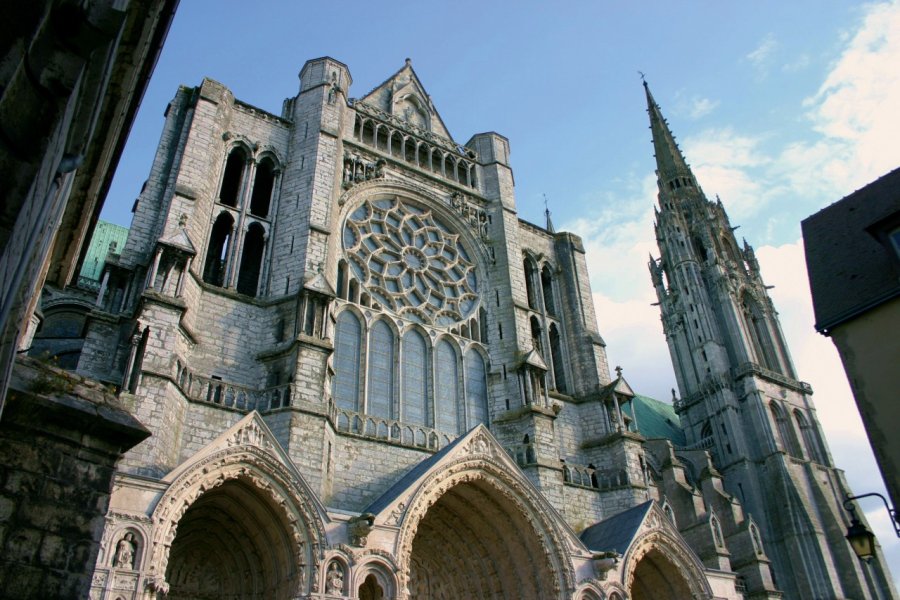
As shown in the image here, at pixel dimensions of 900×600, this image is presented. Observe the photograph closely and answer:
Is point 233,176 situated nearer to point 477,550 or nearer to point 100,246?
point 477,550

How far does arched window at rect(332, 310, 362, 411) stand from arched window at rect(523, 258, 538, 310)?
619 centimetres

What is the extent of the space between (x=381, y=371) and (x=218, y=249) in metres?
5.01

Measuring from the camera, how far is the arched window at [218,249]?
16641mm

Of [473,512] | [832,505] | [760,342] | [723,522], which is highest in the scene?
[760,342]

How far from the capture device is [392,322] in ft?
58.2

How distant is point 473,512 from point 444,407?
10.8 feet

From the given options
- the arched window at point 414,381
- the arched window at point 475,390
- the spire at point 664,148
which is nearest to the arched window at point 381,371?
the arched window at point 414,381

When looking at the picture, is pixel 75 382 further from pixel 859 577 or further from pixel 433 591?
A: pixel 859 577

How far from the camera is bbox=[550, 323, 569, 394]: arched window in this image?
66.2ft

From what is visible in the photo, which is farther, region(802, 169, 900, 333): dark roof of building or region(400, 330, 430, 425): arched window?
region(400, 330, 430, 425): arched window

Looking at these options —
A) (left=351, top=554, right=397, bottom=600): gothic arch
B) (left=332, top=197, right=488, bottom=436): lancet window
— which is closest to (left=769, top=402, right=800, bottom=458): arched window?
(left=332, top=197, right=488, bottom=436): lancet window

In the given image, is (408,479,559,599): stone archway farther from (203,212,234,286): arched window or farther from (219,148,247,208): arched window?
(219,148,247,208): arched window

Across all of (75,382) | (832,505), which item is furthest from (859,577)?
(75,382)

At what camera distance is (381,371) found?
1689 cm
